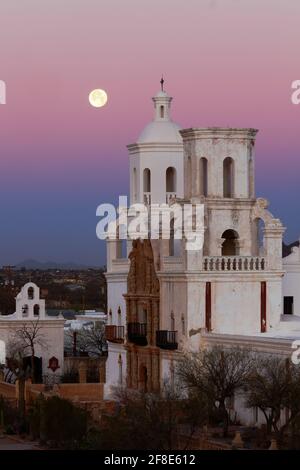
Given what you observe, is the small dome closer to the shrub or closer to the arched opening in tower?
the arched opening in tower

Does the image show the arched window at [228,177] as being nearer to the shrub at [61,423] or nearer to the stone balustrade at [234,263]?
the stone balustrade at [234,263]

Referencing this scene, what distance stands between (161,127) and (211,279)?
11.0m

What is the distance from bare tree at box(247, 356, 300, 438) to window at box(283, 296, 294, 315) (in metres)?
10.7

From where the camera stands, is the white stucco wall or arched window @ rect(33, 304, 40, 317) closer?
the white stucco wall

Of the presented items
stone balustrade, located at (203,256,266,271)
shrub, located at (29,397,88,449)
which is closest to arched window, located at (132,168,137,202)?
stone balustrade, located at (203,256,266,271)

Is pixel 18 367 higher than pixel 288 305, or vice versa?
pixel 288 305

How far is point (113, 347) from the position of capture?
292ft

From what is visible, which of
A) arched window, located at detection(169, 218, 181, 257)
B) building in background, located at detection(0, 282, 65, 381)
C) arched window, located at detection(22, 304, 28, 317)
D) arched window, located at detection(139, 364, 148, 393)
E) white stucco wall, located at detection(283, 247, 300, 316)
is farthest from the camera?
arched window, located at detection(22, 304, 28, 317)

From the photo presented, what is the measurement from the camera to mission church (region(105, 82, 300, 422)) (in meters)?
81.5

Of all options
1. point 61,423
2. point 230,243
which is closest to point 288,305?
point 230,243

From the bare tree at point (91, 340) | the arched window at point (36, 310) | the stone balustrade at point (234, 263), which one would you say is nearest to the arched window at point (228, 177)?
the stone balustrade at point (234, 263)

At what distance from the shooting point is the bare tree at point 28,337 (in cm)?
10478

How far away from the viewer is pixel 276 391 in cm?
7294

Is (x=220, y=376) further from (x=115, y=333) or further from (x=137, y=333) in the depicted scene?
(x=115, y=333)
